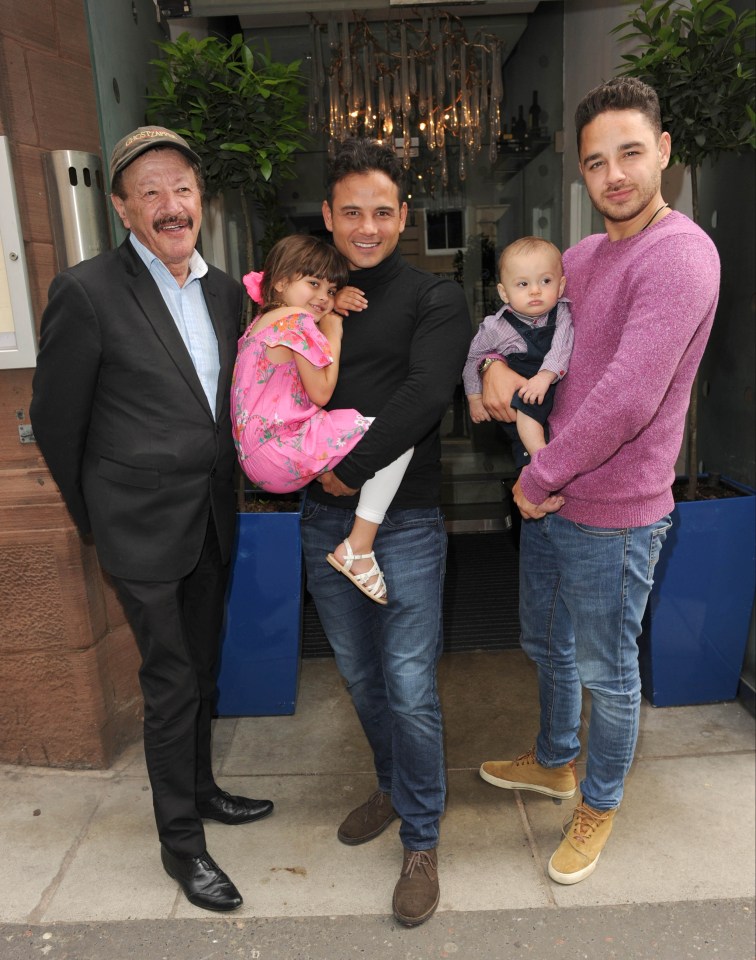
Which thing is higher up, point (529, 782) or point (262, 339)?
point (262, 339)

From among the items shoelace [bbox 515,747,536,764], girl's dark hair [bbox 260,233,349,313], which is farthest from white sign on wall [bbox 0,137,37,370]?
shoelace [bbox 515,747,536,764]

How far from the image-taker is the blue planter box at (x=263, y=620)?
307cm

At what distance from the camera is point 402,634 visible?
220 centimetres

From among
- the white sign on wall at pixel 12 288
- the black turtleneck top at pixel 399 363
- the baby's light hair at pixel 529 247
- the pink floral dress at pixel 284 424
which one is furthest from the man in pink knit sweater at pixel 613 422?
the white sign on wall at pixel 12 288

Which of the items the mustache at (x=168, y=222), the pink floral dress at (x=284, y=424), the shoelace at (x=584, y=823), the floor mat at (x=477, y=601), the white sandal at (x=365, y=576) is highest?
the mustache at (x=168, y=222)

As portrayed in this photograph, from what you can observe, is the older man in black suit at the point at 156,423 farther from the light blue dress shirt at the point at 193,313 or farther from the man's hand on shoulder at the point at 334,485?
the man's hand on shoulder at the point at 334,485

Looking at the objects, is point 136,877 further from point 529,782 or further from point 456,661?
point 456,661

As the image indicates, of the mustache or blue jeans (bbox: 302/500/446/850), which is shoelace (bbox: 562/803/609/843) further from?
the mustache

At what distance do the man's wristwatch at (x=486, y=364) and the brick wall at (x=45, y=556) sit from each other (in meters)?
1.55

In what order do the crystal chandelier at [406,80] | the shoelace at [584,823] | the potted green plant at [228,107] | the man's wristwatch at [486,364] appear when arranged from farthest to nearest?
the crystal chandelier at [406,80]
the potted green plant at [228,107]
the shoelace at [584,823]
the man's wristwatch at [486,364]

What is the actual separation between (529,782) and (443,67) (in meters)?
4.33

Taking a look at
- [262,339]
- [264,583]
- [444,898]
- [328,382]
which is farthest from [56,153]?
[444,898]

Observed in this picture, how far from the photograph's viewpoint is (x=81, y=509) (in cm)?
232

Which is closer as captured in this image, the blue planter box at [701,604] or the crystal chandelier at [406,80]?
the blue planter box at [701,604]
